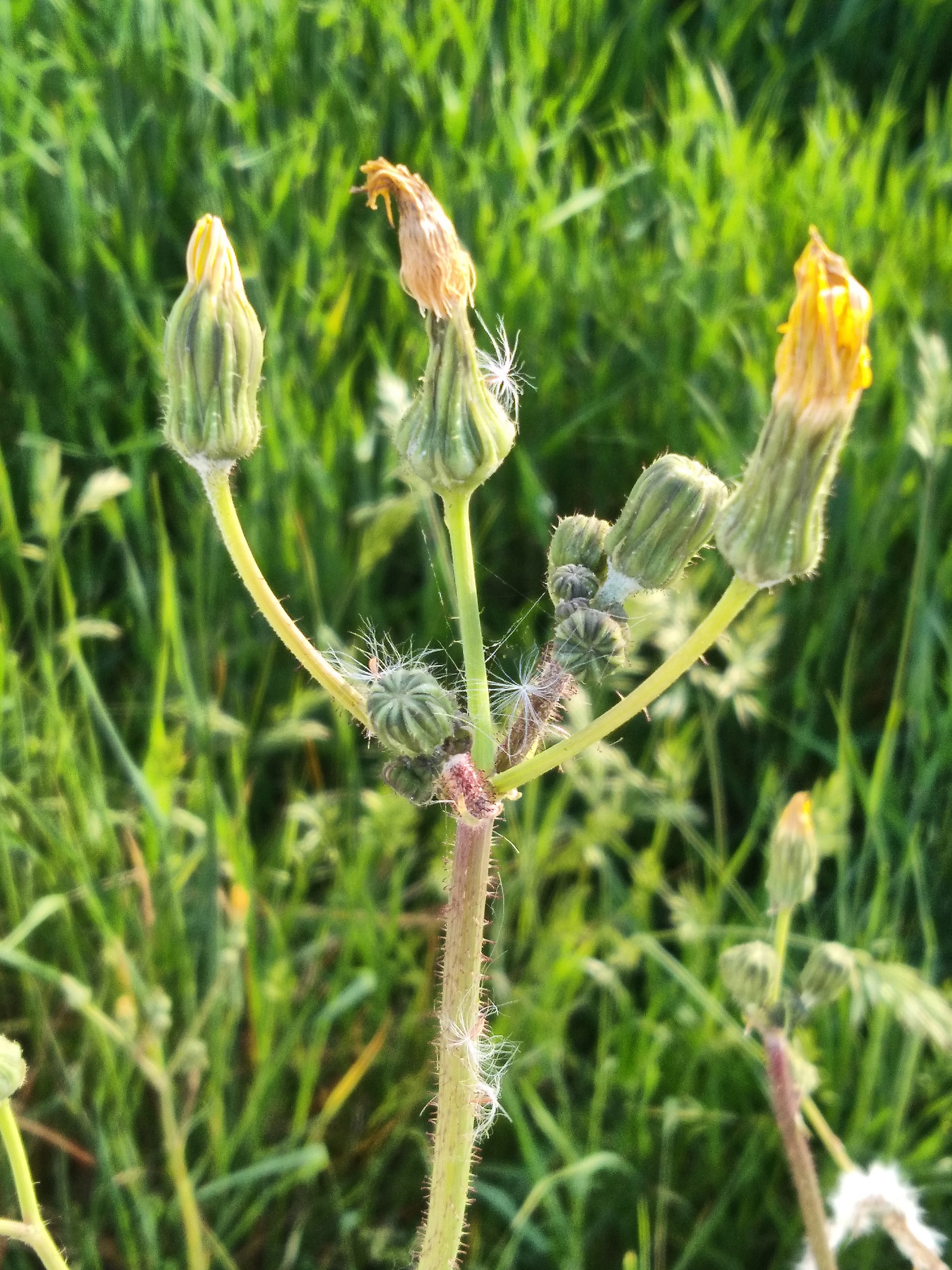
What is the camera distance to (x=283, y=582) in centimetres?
221

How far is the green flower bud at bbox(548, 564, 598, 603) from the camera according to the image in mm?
1073

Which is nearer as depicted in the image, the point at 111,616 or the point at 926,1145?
the point at 926,1145

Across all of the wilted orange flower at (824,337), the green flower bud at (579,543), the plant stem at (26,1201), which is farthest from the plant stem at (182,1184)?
the wilted orange flower at (824,337)

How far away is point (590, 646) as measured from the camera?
3.34 ft

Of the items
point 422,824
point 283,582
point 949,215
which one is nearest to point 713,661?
point 422,824

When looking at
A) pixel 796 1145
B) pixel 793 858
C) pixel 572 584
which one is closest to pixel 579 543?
pixel 572 584

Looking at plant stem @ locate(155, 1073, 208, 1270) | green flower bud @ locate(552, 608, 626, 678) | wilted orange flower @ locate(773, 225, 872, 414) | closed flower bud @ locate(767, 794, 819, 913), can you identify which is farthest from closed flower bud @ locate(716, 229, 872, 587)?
plant stem @ locate(155, 1073, 208, 1270)

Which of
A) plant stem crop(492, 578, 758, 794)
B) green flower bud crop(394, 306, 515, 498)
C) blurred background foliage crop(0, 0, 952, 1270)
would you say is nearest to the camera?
plant stem crop(492, 578, 758, 794)

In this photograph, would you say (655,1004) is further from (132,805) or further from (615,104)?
(615,104)

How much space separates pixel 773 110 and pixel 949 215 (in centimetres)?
51

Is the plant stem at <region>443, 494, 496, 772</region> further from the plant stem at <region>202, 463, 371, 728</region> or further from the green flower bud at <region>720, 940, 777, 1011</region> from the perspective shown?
the green flower bud at <region>720, 940, 777, 1011</region>

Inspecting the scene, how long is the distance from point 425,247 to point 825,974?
2.96ft

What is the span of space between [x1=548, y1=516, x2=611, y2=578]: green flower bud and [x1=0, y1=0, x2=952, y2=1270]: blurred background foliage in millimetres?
242

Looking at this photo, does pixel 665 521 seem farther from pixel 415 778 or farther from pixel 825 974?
pixel 825 974
